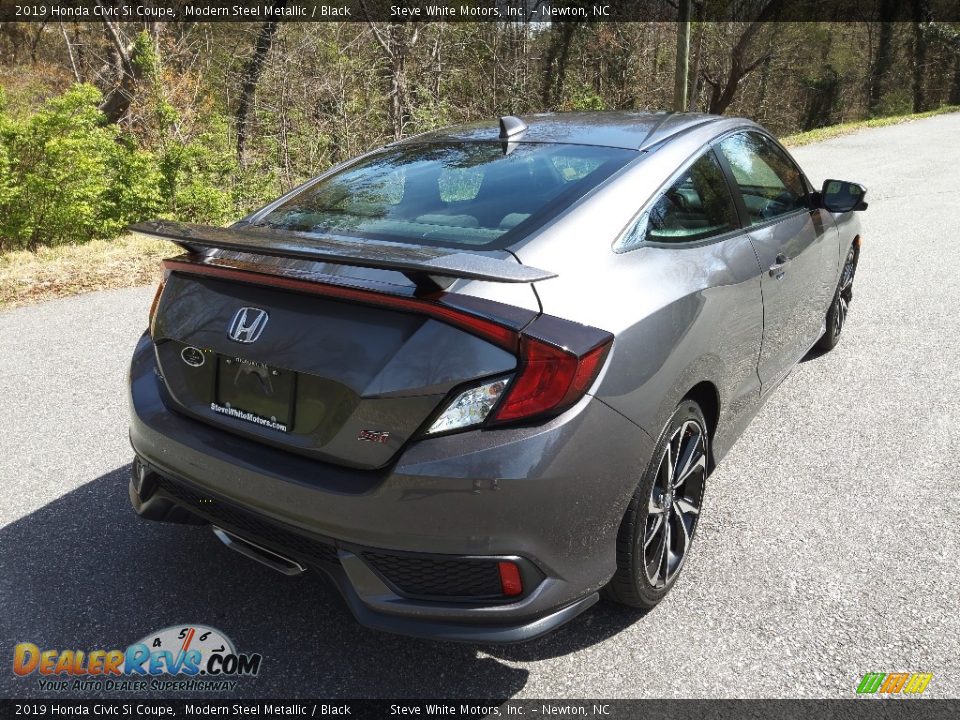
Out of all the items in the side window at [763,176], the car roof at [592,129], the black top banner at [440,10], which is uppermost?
the black top banner at [440,10]

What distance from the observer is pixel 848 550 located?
2889 millimetres

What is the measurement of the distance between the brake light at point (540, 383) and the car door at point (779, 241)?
5.03 ft

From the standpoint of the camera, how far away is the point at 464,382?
6.09 feet

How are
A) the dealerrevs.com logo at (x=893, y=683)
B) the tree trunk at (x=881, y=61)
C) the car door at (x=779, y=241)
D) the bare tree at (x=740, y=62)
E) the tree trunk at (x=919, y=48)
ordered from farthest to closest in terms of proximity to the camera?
the tree trunk at (x=919, y=48) → the tree trunk at (x=881, y=61) → the bare tree at (x=740, y=62) → the car door at (x=779, y=241) → the dealerrevs.com logo at (x=893, y=683)

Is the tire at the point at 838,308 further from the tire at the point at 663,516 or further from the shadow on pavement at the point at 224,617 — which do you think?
the shadow on pavement at the point at 224,617

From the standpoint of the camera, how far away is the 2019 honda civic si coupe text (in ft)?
6.16

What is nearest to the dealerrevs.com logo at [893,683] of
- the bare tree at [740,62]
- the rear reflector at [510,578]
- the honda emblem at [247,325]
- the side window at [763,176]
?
the rear reflector at [510,578]

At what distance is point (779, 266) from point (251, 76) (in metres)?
17.8

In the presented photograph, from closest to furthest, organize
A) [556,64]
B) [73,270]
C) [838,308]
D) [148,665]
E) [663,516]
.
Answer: [148,665] → [663,516] → [838,308] → [73,270] → [556,64]

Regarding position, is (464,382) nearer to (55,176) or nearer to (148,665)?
(148,665)

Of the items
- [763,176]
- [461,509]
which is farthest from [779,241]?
[461,509]

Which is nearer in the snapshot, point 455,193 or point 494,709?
point 494,709

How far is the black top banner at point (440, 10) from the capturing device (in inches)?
785

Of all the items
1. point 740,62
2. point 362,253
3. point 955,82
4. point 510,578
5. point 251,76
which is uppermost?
point 251,76
